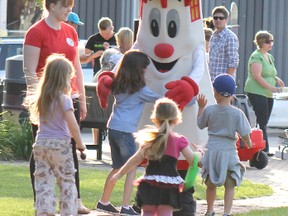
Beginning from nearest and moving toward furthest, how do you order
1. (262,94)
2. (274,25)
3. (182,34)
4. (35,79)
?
(35,79)
(182,34)
(262,94)
(274,25)

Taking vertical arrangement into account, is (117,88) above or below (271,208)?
above

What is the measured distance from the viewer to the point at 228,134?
1033 cm

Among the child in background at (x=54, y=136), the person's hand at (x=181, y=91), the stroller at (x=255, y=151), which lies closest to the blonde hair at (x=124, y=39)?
the stroller at (x=255, y=151)

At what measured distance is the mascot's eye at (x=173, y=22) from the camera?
1091 cm

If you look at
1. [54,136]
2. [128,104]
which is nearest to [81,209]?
[128,104]

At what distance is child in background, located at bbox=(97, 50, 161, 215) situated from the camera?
10.3 metres

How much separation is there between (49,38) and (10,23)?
59.8ft

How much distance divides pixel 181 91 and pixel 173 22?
3.14 feet

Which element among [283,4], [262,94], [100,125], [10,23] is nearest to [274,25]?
[283,4]

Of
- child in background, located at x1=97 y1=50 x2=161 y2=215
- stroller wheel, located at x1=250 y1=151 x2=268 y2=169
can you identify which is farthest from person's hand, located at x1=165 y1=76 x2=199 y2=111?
stroller wheel, located at x1=250 y1=151 x2=268 y2=169

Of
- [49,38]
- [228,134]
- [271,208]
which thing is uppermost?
[49,38]

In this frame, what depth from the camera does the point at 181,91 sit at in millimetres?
10273

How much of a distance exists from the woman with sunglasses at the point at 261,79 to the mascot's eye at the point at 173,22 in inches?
195

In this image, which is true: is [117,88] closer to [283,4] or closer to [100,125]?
[100,125]
